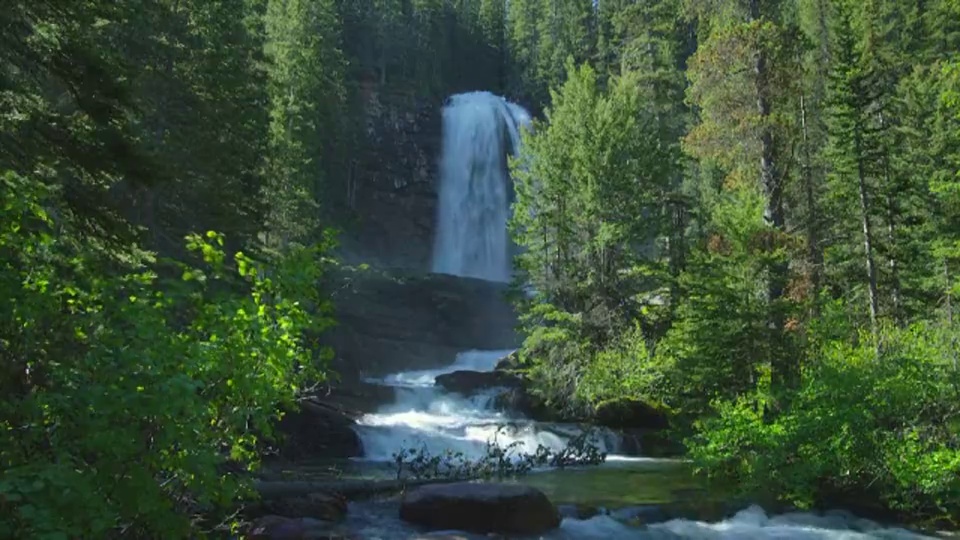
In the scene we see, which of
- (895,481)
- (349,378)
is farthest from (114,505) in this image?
(349,378)

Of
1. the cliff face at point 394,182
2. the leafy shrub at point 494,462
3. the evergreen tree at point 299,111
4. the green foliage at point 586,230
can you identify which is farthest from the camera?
the cliff face at point 394,182

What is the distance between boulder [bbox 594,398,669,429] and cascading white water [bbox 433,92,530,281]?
96.2 ft

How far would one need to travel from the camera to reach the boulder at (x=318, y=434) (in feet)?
61.6

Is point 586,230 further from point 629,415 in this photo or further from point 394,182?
point 394,182

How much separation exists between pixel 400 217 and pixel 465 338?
55.2 ft

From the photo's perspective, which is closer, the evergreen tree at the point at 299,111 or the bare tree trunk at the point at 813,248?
the bare tree trunk at the point at 813,248

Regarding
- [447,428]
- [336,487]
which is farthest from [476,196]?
[336,487]

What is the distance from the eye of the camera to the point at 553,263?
27328 mm

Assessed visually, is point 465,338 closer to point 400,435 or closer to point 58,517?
point 400,435

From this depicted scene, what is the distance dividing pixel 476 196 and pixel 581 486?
132 feet

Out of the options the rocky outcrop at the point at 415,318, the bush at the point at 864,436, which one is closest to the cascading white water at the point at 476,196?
the rocky outcrop at the point at 415,318

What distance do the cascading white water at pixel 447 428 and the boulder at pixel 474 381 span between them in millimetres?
618

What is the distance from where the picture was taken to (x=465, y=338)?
41.7m

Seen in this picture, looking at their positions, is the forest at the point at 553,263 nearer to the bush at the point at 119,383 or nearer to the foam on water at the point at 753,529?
the bush at the point at 119,383
